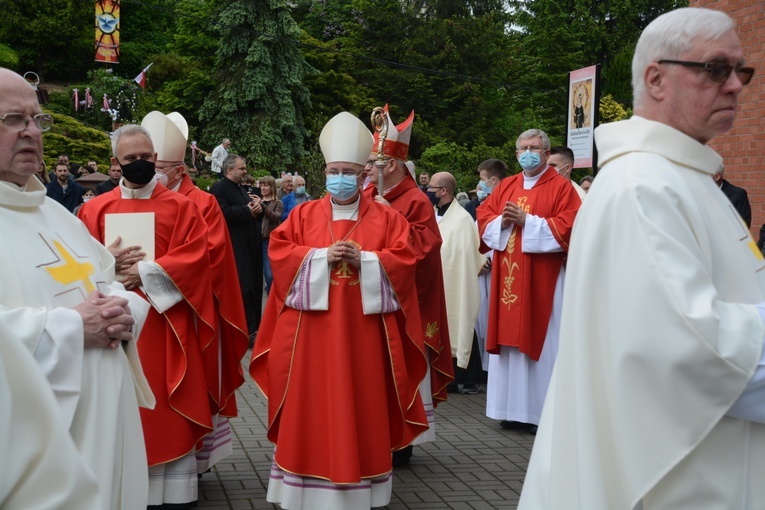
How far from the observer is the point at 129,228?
5.14 meters

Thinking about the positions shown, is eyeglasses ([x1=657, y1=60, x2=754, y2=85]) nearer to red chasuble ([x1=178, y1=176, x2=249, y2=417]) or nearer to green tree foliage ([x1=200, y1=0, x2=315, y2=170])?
red chasuble ([x1=178, y1=176, x2=249, y2=417])

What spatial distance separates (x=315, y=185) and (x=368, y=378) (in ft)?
74.2

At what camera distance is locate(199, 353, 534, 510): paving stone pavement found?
5.81m

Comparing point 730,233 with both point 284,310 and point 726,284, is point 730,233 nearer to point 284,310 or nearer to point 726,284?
point 726,284

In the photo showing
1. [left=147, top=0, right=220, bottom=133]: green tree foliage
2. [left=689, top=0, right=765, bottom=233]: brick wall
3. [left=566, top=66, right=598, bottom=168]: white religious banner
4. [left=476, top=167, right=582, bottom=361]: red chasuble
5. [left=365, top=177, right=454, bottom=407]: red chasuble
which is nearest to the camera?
[left=365, top=177, right=454, bottom=407]: red chasuble

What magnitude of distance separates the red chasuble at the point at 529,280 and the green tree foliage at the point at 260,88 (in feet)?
88.7

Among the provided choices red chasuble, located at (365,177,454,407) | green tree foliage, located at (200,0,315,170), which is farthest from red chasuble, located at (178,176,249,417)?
green tree foliage, located at (200,0,315,170)

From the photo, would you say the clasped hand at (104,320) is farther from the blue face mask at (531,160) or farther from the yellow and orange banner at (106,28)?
the yellow and orange banner at (106,28)

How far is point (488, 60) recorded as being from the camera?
42.1 meters

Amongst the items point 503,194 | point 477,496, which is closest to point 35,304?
point 477,496

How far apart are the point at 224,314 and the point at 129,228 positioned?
3.50 ft

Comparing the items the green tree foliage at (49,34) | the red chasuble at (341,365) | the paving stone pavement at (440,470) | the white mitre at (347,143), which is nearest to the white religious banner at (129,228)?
the red chasuble at (341,365)

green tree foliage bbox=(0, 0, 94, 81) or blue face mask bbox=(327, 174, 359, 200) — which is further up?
green tree foliage bbox=(0, 0, 94, 81)

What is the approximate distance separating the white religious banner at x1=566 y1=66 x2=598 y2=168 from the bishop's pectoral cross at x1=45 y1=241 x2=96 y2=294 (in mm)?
8866
